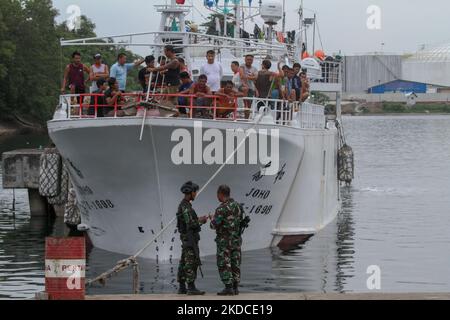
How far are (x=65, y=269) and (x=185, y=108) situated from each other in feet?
30.2

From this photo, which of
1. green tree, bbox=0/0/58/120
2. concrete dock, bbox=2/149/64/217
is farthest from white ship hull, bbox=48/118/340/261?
green tree, bbox=0/0/58/120

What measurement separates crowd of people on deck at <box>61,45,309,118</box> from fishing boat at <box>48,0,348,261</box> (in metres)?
0.19

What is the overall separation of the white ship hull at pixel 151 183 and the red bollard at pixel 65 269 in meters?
7.63

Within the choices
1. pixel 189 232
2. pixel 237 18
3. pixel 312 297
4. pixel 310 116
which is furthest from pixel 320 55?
pixel 312 297

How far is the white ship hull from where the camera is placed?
24.7m

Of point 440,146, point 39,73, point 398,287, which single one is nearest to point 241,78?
point 398,287

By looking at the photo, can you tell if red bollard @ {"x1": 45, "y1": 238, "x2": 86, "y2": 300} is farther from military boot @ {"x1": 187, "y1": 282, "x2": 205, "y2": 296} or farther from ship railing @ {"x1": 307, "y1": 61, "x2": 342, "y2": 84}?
ship railing @ {"x1": 307, "y1": 61, "x2": 342, "y2": 84}

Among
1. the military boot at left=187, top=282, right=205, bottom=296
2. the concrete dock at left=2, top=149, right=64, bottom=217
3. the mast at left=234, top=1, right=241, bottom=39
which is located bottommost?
the military boot at left=187, top=282, right=205, bottom=296

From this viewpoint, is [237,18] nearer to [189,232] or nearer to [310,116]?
[310,116]

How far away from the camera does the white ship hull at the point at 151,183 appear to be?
24.7m

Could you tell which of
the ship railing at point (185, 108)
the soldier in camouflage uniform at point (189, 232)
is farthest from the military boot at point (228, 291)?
the ship railing at point (185, 108)

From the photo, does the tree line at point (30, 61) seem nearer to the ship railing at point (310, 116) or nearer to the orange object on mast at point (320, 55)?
the orange object on mast at point (320, 55)
